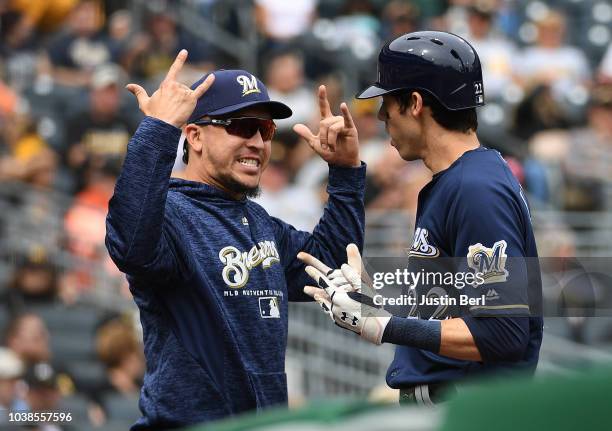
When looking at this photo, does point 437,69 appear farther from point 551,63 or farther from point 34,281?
point 551,63

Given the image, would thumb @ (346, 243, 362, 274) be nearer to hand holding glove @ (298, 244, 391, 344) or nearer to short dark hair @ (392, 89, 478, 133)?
hand holding glove @ (298, 244, 391, 344)

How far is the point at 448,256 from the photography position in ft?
12.0

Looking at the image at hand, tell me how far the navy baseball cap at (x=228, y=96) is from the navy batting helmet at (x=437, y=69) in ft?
1.64

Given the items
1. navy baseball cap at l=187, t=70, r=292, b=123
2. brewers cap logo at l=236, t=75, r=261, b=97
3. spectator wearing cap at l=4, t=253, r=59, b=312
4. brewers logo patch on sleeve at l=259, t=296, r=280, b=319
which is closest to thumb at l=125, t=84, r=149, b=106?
navy baseball cap at l=187, t=70, r=292, b=123

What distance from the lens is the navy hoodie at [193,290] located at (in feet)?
12.1

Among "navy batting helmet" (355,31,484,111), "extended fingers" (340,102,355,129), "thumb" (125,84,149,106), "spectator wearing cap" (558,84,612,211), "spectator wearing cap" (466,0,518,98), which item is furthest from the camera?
"spectator wearing cap" (466,0,518,98)

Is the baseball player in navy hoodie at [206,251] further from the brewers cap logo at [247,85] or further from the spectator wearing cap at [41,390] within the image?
the spectator wearing cap at [41,390]

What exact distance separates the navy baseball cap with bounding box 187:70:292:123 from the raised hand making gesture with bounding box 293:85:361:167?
0.22m

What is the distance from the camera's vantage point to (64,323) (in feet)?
29.6

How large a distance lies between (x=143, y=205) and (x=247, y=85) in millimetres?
767

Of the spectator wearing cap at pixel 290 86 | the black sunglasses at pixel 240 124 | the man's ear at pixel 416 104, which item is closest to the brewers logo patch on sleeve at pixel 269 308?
the black sunglasses at pixel 240 124

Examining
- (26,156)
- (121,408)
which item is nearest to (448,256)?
(121,408)

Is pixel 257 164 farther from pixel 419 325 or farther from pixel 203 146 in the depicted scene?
pixel 419 325

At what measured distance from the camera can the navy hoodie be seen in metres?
3.67
